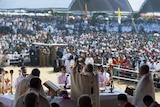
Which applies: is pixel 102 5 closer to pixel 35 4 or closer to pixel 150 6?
pixel 150 6

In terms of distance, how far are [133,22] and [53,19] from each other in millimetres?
Result: 6795

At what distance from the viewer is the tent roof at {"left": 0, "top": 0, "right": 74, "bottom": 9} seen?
25500 mm

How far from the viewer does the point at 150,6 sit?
89.0 feet

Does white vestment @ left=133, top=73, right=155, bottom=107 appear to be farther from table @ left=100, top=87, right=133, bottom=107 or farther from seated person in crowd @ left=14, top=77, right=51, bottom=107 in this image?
seated person in crowd @ left=14, top=77, right=51, bottom=107

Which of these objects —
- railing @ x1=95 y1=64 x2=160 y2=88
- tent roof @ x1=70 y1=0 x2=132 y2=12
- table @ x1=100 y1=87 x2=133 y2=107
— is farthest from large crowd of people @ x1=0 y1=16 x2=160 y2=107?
tent roof @ x1=70 y1=0 x2=132 y2=12

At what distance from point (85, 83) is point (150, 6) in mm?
22238

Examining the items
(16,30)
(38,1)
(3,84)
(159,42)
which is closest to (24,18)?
(16,30)

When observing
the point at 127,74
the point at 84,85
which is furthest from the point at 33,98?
the point at 127,74

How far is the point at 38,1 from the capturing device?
86.3ft

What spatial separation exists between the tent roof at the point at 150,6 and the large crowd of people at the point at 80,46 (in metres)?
2.28

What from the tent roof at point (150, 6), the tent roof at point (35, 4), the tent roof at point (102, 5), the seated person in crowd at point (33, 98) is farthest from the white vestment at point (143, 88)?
the tent roof at point (102, 5)

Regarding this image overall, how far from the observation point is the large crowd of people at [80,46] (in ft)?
19.5

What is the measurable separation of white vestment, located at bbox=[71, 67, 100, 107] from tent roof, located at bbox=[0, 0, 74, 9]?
64.5 ft

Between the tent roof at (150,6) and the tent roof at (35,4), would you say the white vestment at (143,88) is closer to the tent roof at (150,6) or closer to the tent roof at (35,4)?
the tent roof at (35,4)
